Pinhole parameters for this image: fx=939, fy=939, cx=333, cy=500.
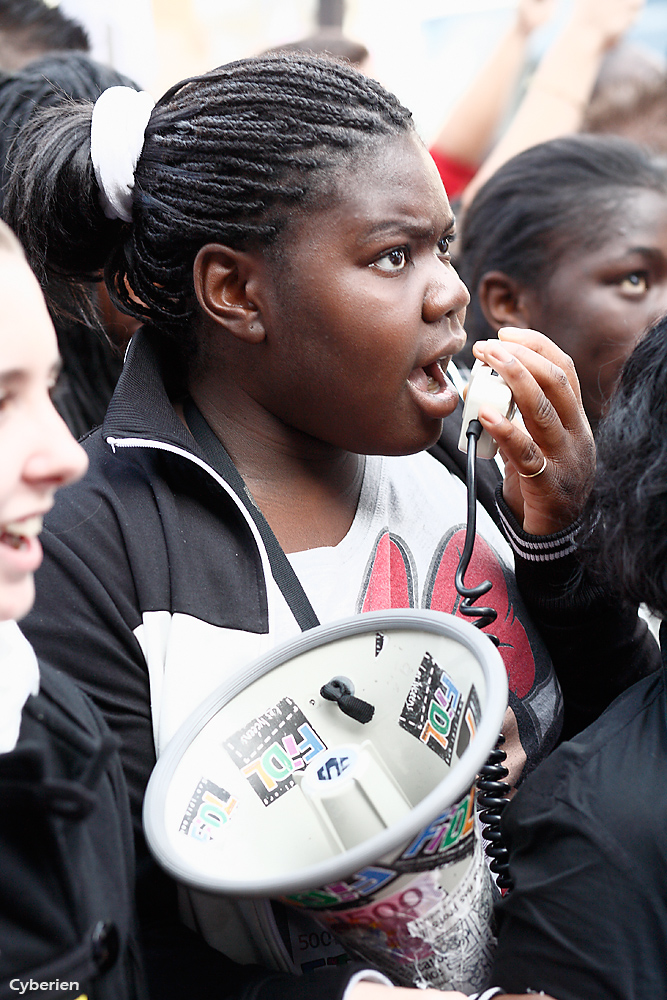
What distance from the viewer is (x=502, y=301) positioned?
2375 millimetres

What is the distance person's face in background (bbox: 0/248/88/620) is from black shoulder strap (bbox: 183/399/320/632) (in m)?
0.49

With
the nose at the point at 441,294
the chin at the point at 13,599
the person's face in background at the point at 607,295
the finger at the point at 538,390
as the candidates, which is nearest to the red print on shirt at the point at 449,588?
the finger at the point at 538,390

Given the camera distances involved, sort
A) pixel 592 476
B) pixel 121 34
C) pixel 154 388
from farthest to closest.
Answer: pixel 121 34 → pixel 592 476 → pixel 154 388

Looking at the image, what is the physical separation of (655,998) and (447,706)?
363 mm

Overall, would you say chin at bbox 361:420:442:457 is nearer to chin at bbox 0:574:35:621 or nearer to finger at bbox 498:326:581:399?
finger at bbox 498:326:581:399

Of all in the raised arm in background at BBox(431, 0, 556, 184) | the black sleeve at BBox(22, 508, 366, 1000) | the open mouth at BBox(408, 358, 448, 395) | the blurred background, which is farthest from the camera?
the blurred background

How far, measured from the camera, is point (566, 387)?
1398 mm

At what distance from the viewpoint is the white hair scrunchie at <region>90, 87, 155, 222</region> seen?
1344mm

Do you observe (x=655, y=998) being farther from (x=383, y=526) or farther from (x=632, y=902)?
(x=383, y=526)

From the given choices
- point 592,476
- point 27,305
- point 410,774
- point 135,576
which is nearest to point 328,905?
point 410,774

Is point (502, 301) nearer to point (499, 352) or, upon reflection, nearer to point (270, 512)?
point (499, 352)

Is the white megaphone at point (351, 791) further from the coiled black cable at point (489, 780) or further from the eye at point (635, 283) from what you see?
the eye at point (635, 283)

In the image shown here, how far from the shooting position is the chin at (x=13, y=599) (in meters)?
0.81

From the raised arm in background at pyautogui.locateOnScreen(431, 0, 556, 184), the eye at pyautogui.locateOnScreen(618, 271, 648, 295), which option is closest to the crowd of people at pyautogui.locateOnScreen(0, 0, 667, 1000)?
the eye at pyautogui.locateOnScreen(618, 271, 648, 295)
